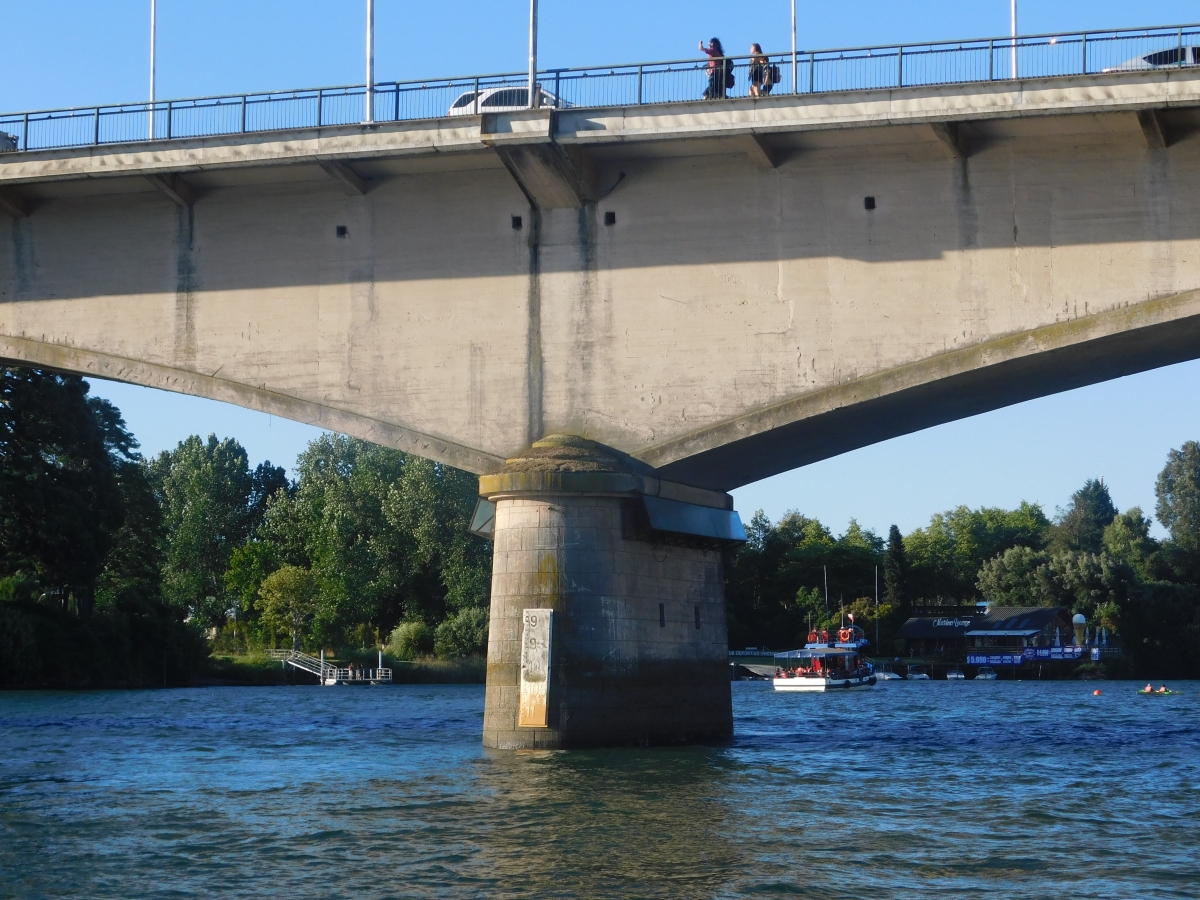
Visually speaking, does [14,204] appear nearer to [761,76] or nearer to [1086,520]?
[761,76]

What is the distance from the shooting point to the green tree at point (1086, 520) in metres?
152

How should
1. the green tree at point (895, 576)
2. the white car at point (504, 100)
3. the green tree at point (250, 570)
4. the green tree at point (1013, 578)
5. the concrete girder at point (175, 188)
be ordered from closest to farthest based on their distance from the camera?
the white car at point (504, 100)
the concrete girder at point (175, 188)
the green tree at point (250, 570)
the green tree at point (1013, 578)
the green tree at point (895, 576)

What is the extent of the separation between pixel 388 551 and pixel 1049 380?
232 ft

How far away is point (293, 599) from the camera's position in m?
96.0

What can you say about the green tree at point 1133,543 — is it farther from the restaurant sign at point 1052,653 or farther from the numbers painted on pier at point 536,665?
the numbers painted on pier at point 536,665

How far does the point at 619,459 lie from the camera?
28.0m

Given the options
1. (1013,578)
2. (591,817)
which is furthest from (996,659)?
(591,817)

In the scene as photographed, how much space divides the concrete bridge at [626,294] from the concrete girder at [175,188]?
0.08m

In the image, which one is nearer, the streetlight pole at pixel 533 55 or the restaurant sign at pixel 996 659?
the streetlight pole at pixel 533 55

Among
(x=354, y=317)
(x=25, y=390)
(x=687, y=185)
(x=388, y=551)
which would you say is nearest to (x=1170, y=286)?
(x=687, y=185)

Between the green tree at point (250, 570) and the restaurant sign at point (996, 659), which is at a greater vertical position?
the green tree at point (250, 570)

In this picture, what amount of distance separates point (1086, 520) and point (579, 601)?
148 meters

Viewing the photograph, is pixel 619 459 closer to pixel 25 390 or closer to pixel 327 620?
pixel 25 390

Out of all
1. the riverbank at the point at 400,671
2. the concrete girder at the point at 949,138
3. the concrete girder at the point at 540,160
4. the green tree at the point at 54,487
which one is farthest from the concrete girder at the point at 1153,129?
the riverbank at the point at 400,671
